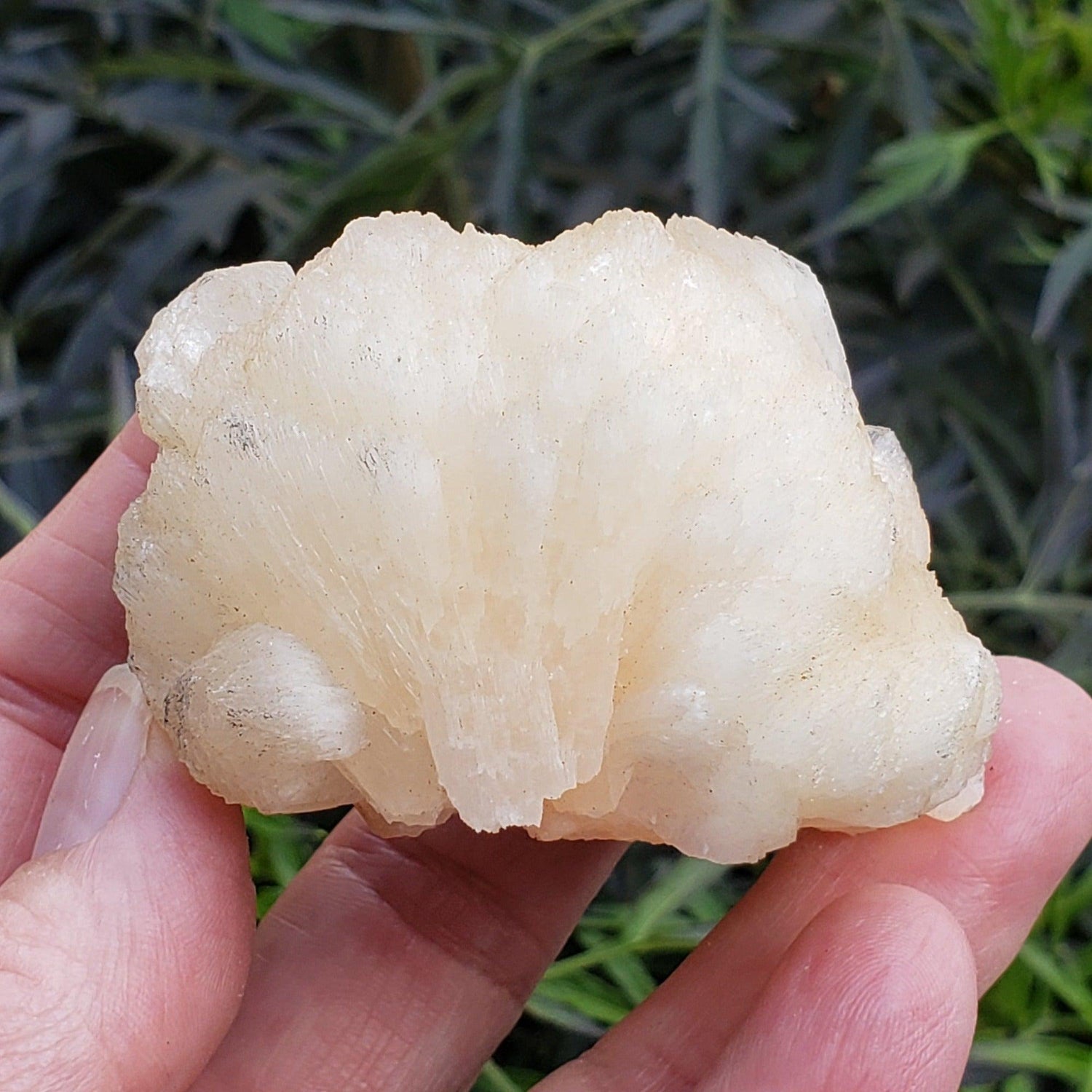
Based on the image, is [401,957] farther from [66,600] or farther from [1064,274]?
[1064,274]

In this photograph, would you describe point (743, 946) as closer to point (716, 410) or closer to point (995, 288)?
point (716, 410)

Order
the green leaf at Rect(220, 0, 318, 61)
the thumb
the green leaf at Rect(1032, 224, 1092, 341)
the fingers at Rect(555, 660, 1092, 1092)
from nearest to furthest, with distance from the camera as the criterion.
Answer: the thumb → the fingers at Rect(555, 660, 1092, 1092) → the green leaf at Rect(1032, 224, 1092, 341) → the green leaf at Rect(220, 0, 318, 61)

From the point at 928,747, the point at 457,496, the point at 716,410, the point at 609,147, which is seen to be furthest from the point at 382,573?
the point at 609,147

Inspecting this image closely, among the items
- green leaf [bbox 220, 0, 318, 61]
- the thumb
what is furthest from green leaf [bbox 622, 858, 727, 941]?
green leaf [bbox 220, 0, 318, 61]

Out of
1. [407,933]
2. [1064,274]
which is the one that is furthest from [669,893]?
[1064,274]

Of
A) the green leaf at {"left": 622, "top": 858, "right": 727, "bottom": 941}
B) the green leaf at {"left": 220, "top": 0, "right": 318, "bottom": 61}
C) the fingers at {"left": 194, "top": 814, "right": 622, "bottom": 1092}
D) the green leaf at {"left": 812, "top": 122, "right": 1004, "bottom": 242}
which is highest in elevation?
the green leaf at {"left": 220, "top": 0, "right": 318, "bottom": 61}

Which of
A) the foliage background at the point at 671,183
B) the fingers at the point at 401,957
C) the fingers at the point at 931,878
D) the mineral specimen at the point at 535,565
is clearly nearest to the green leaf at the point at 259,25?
the foliage background at the point at 671,183

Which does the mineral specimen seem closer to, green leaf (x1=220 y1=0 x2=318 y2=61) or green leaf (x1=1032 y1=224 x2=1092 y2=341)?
green leaf (x1=1032 y1=224 x2=1092 y2=341)

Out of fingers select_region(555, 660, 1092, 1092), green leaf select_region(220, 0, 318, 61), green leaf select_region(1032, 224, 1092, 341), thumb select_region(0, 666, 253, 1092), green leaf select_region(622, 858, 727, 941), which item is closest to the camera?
thumb select_region(0, 666, 253, 1092)

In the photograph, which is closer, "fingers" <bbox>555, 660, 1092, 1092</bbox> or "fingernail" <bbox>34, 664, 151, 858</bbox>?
"fingernail" <bbox>34, 664, 151, 858</bbox>
